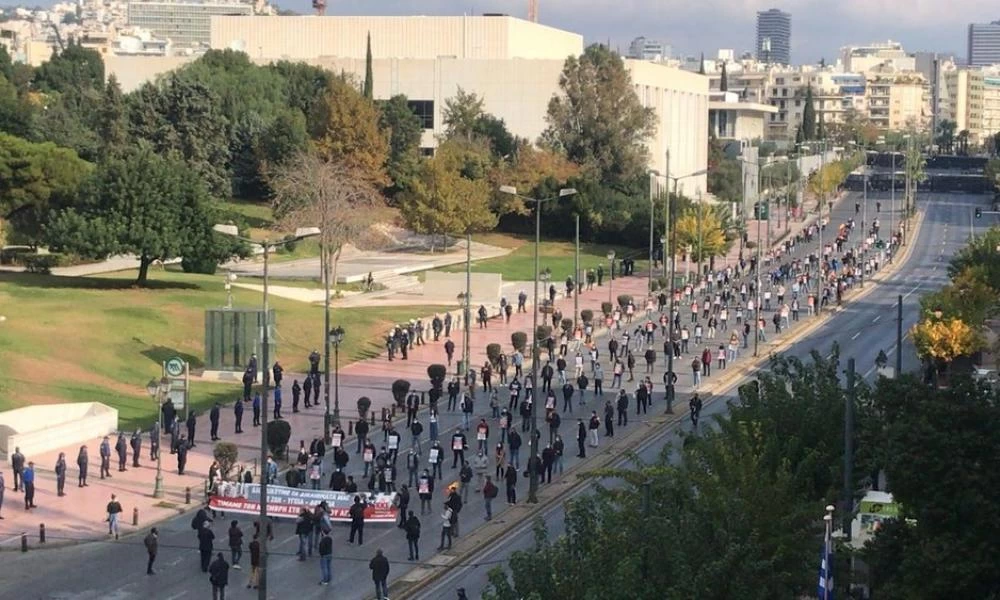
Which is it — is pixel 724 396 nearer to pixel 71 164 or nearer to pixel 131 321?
pixel 131 321

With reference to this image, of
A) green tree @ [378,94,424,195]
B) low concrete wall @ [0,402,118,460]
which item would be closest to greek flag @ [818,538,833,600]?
low concrete wall @ [0,402,118,460]

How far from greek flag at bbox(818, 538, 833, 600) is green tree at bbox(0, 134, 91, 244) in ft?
180

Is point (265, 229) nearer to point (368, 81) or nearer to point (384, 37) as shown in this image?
point (368, 81)

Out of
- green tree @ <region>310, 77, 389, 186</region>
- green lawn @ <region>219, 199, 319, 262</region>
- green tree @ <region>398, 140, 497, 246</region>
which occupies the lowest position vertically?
green lawn @ <region>219, 199, 319, 262</region>

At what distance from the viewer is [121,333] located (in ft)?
170

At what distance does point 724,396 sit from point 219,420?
48.1ft

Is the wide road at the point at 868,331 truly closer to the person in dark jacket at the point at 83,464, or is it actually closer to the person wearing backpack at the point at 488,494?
the person wearing backpack at the point at 488,494

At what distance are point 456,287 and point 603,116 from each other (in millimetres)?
36137

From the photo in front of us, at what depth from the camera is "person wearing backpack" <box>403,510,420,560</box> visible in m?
30.0

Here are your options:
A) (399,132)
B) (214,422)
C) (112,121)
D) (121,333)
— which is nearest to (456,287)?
(121,333)

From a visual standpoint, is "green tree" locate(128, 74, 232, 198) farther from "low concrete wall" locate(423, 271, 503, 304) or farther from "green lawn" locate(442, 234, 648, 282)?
"low concrete wall" locate(423, 271, 503, 304)

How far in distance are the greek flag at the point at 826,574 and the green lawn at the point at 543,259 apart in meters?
59.6

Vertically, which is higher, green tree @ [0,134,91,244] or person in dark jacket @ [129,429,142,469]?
green tree @ [0,134,91,244]

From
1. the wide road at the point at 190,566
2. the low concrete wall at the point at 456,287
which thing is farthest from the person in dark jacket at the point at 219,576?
the low concrete wall at the point at 456,287
